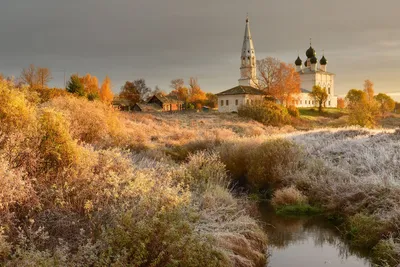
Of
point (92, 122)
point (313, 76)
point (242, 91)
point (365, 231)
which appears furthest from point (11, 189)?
point (313, 76)

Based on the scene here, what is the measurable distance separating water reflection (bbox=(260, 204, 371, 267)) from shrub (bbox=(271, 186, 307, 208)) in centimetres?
80

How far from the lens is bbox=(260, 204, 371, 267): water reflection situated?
11.6 meters

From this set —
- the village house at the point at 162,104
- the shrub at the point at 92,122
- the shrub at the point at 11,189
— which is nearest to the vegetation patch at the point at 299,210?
the shrub at the point at 92,122

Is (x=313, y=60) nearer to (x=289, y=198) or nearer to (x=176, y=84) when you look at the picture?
(x=176, y=84)

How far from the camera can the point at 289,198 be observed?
54.4 feet

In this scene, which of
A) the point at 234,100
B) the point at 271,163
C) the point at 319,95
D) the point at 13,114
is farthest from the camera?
the point at 319,95

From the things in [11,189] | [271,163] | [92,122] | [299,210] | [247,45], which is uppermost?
[247,45]

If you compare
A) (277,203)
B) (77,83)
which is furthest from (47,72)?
(277,203)

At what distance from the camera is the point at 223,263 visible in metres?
9.34

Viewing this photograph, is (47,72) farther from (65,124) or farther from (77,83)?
(65,124)

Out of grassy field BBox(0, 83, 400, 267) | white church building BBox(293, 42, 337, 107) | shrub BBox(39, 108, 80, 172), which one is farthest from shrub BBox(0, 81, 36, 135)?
white church building BBox(293, 42, 337, 107)

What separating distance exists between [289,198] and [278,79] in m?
51.1

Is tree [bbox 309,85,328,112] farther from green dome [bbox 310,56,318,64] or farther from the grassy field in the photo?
the grassy field

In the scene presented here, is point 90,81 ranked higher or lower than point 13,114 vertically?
higher
